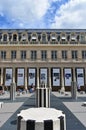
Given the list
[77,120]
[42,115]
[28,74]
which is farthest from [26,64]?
[42,115]

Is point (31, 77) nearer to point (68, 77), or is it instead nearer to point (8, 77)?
point (8, 77)

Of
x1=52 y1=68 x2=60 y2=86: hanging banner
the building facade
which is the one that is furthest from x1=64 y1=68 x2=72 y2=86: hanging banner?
x1=52 y1=68 x2=60 y2=86: hanging banner

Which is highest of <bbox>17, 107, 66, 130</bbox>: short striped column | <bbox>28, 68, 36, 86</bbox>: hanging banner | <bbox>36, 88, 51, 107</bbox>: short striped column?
<bbox>28, 68, 36, 86</bbox>: hanging banner

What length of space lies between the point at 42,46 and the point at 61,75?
9075mm

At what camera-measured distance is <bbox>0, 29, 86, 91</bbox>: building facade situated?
5947 centimetres

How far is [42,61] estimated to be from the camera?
60938mm

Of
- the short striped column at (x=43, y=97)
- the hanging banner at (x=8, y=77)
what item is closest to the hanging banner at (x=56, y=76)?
the hanging banner at (x=8, y=77)

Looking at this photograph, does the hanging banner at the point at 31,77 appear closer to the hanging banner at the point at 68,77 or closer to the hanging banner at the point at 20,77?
the hanging banner at the point at 20,77

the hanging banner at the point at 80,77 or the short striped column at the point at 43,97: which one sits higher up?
the hanging banner at the point at 80,77

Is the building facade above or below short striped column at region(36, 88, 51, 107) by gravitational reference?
above

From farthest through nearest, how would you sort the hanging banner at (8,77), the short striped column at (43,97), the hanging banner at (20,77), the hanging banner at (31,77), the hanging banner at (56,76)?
1. the hanging banner at (56,76)
2. the hanging banner at (31,77)
3. the hanging banner at (20,77)
4. the hanging banner at (8,77)
5. the short striped column at (43,97)

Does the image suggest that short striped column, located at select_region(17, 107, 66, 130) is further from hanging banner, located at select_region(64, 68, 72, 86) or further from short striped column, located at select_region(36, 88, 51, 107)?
hanging banner, located at select_region(64, 68, 72, 86)

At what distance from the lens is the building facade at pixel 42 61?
59.5m

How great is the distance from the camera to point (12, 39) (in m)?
62.6
